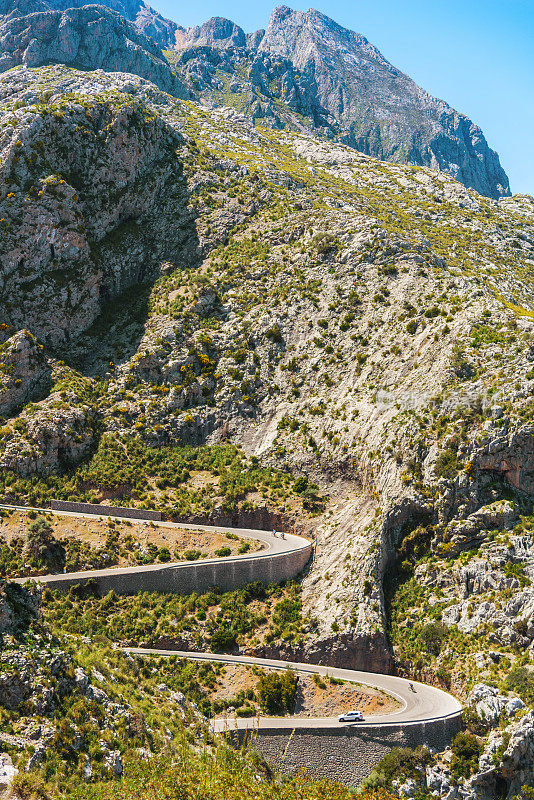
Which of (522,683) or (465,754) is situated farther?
(522,683)

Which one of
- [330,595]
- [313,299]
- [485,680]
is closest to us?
[485,680]

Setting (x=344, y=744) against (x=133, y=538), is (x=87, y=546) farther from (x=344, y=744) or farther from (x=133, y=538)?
(x=344, y=744)

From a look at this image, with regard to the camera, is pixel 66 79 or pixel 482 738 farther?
pixel 66 79

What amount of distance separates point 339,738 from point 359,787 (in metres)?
3.08

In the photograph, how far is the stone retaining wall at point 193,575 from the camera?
46.4 metres

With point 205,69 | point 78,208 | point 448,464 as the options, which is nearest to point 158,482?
point 448,464

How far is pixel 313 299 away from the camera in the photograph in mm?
72812

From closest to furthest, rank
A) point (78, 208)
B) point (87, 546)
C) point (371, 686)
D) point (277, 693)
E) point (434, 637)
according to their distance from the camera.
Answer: point (277, 693) < point (371, 686) < point (434, 637) < point (87, 546) < point (78, 208)

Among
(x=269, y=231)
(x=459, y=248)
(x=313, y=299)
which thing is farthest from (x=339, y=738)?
(x=459, y=248)

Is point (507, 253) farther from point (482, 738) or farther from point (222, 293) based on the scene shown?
point (482, 738)

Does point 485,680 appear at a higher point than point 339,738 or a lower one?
higher

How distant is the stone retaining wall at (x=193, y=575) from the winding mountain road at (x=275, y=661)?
0.08 metres

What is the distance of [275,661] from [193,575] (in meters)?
9.41

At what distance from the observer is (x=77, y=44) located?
140250 mm
